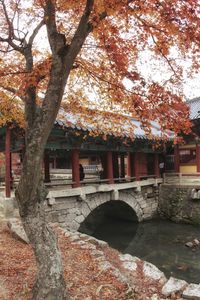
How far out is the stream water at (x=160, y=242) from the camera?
10359 millimetres

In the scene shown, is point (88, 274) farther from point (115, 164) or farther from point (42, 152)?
point (115, 164)

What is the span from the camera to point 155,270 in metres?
7.20

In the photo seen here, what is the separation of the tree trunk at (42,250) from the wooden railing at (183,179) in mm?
14315

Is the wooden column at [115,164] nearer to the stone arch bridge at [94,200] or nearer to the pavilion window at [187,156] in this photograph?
the stone arch bridge at [94,200]

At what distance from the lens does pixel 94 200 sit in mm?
13898

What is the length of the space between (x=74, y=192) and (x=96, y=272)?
6260mm

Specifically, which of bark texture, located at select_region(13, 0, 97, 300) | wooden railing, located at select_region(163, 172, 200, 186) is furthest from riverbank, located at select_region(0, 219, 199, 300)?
wooden railing, located at select_region(163, 172, 200, 186)

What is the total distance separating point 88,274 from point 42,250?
1.97 metres

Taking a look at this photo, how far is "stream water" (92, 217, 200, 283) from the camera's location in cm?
1036

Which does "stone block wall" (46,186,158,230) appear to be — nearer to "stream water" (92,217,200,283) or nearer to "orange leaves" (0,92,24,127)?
"stream water" (92,217,200,283)

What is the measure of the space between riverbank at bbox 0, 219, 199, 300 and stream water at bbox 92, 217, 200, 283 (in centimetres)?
325

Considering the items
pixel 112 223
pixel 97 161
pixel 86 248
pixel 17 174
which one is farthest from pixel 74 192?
pixel 97 161

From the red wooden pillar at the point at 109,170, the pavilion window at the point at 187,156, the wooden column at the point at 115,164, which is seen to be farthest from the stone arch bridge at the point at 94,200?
the wooden column at the point at 115,164

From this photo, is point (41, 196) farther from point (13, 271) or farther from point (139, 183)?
point (139, 183)
